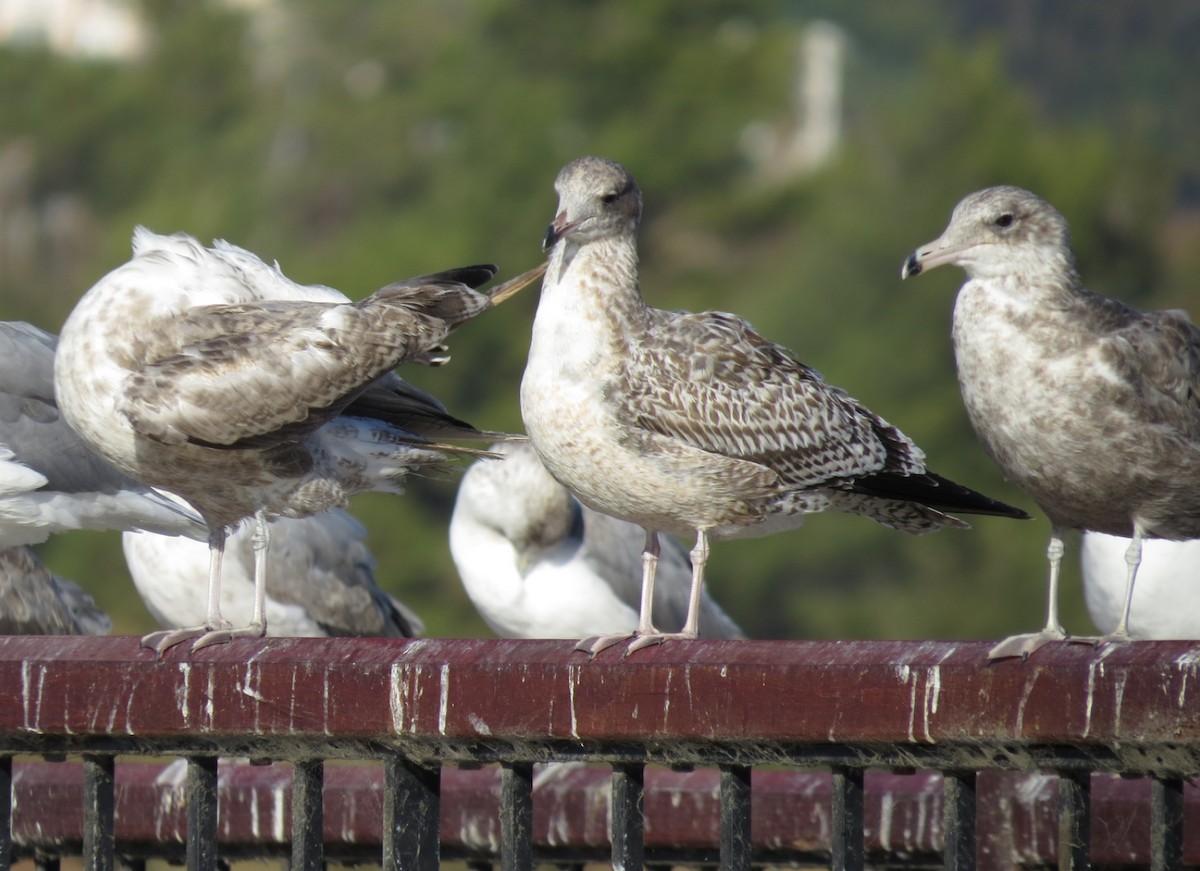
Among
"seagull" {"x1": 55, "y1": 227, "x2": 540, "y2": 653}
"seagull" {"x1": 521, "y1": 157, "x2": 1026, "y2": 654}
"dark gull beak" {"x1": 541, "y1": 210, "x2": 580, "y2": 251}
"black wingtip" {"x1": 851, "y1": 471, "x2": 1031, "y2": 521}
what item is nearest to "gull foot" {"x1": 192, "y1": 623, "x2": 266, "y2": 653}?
"seagull" {"x1": 55, "y1": 227, "x2": 540, "y2": 653}

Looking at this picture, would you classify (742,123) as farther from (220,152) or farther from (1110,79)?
(1110,79)

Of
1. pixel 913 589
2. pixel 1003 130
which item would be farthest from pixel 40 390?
pixel 1003 130

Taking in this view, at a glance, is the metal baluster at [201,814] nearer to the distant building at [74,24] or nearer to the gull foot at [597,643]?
the gull foot at [597,643]

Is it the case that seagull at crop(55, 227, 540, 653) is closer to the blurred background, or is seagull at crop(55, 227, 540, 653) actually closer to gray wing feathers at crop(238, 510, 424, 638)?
gray wing feathers at crop(238, 510, 424, 638)

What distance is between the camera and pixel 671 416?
4.79 m

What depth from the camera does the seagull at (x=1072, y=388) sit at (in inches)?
179

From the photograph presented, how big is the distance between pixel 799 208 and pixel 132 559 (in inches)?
Result: 1236

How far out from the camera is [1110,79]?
75.2m

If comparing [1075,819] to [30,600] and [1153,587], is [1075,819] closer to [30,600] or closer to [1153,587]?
[1153,587]

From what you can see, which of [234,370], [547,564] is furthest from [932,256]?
[547,564]

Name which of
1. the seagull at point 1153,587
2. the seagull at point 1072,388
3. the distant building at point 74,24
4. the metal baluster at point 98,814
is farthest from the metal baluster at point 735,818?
the distant building at point 74,24

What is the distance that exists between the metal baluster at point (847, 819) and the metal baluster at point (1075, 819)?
0.29 metres

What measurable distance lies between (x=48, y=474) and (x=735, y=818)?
4.08 meters

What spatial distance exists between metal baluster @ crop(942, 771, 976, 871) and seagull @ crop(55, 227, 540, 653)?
2.17 metres
